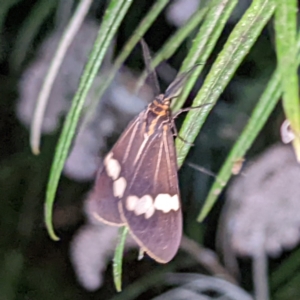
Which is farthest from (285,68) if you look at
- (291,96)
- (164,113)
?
(164,113)

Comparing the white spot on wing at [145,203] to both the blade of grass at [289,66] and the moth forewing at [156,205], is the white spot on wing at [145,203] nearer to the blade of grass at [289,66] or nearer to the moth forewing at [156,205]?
the moth forewing at [156,205]

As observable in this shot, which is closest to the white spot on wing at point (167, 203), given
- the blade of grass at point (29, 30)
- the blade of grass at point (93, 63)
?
the blade of grass at point (93, 63)

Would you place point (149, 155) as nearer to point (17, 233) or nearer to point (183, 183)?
point (183, 183)

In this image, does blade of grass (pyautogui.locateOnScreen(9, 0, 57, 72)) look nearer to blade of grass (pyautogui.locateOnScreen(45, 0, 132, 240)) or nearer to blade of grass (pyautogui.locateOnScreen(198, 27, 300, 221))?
blade of grass (pyautogui.locateOnScreen(45, 0, 132, 240))

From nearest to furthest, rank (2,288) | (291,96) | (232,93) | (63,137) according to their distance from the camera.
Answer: (291,96)
(63,137)
(232,93)
(2,288)

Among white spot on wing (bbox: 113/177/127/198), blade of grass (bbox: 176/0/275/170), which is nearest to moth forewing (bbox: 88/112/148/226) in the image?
white spot on wing (bbox: 113/177/127/198)

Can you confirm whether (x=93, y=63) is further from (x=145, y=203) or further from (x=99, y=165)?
(x=99, y=165)
